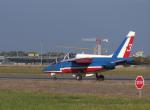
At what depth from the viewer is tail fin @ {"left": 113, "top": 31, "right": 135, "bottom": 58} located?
6278 cm

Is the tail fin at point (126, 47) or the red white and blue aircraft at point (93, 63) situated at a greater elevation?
the tail fin at point (126, 47)

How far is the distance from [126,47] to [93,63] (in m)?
4.81

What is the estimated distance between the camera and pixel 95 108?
72.0ft

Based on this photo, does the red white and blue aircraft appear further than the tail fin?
No

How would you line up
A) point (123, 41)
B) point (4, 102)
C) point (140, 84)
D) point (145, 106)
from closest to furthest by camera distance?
1. point (145, 106)
2. point (4, 102)
3. point (140, 84)
4. point (123, 41)

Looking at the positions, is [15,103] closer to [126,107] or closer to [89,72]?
[126,107]

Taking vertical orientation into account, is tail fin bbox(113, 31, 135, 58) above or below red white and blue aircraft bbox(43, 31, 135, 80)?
above

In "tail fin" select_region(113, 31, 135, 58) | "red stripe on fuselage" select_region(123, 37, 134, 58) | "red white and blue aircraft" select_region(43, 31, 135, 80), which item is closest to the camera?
"red white and blue aircraft" select_region(43, 31, 135, 80)

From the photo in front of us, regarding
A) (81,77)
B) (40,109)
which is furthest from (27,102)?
(81,77)

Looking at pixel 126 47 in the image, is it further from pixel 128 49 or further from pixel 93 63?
pixel 93 63

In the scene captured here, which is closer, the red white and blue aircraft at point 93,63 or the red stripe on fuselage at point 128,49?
the red white and blue aircraft at point 93,63

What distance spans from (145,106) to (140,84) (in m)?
5.86

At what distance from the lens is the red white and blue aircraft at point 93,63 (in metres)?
61.4

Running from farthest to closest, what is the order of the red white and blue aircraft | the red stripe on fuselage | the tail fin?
the red stripe on fuselage < the tail fin < the red white and blue aircraft
